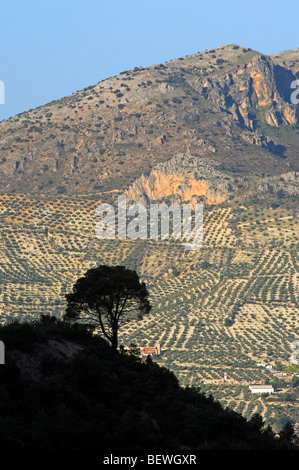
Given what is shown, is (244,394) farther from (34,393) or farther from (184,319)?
(34,393)

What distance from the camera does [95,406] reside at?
44750 mm

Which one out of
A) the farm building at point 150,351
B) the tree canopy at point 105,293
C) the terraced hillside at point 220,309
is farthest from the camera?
the farm building at point 150,351

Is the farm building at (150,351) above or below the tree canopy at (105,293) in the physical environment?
below

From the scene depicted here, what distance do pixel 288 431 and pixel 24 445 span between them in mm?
20207

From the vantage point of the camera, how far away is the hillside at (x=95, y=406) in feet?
133

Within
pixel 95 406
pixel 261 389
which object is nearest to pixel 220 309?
pixel 261 389

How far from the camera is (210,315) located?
17000 cm
